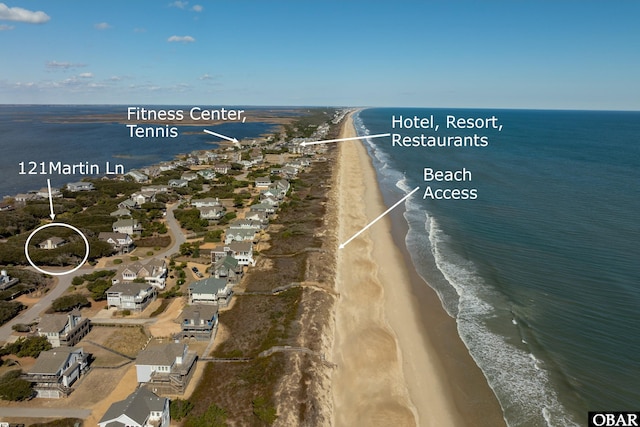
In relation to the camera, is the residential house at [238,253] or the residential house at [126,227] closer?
the residential house at [238,253]

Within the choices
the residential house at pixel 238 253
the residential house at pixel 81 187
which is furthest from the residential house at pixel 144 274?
the residential house at pixel 81 187

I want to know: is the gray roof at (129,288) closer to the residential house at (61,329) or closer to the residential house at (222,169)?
the residential house at (61,329)

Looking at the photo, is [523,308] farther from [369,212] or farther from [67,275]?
[67,275]

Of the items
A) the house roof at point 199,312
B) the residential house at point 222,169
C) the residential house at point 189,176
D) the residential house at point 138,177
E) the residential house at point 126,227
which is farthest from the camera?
the residential house at point 222,169

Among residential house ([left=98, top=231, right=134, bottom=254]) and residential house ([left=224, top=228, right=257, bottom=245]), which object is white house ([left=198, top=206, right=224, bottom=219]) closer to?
residential house ([left=224, top=228, right=257, bottom=245])

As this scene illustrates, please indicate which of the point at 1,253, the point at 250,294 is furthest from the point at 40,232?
the point at 250,294

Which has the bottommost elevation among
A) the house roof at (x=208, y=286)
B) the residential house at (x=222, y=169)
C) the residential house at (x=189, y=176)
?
the house roof at (x=208, y=286)
